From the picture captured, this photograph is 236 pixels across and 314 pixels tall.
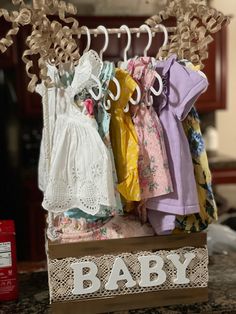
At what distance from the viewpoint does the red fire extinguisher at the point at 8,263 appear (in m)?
1.16

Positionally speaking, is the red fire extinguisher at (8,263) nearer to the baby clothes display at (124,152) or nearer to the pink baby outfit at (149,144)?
the baby clothes display at (124,152)

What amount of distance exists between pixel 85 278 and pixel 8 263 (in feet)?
0.71

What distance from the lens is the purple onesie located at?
1.08 m

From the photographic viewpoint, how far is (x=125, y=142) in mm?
1085

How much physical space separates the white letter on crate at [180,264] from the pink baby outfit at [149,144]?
18 cm

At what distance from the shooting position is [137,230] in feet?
3.76

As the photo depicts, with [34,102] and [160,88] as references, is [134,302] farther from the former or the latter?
[34,102]

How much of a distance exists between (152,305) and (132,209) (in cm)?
25

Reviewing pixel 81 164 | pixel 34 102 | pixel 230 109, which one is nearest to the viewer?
pixel 81 164

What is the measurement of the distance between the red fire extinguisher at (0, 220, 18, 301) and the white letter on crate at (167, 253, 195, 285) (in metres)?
0.41

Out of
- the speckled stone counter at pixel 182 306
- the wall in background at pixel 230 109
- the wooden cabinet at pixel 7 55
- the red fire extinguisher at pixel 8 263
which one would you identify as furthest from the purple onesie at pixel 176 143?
the wall in background at pixel 230 109

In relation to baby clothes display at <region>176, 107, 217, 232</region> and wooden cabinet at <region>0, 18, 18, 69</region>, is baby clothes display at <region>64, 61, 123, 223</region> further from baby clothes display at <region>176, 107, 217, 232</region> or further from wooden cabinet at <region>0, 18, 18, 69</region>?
wooden cabinet at <region>0, 18, 18, 69</region>

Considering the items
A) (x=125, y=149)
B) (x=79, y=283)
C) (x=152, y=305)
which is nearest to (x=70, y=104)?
(x=125, y=149)

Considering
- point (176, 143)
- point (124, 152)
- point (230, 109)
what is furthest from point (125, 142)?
point (230, 109)
